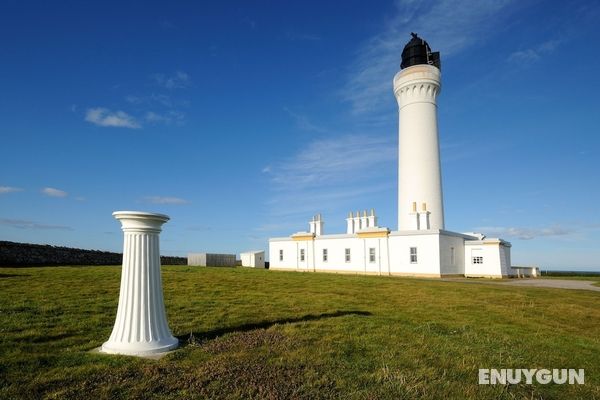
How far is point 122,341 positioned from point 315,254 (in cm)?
3060

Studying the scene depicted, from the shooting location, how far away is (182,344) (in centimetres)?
604

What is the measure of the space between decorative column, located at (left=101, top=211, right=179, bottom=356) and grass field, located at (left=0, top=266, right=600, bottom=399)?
35 centimetres

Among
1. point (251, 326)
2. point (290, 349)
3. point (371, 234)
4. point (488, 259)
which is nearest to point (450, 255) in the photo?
point (488, 259)

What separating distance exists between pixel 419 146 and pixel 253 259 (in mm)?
20668

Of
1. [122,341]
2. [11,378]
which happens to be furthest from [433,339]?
[11,378]

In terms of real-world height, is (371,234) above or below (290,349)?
above

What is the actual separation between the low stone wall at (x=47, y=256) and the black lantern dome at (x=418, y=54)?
32.2m

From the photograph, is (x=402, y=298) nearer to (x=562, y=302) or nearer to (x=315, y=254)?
(x=562, y=302)

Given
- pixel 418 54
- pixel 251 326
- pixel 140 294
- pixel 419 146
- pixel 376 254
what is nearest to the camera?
pixel 140 294

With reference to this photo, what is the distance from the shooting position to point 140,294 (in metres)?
5.67

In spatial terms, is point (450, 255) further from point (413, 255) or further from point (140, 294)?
point (140, 294)

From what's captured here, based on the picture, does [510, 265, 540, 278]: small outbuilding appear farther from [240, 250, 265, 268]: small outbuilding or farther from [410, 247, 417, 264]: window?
[240, 250, 265, 268]: small outbuilding

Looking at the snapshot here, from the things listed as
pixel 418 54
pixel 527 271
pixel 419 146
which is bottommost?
pixel 527 271

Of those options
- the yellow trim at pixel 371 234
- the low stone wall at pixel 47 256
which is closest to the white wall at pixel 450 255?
the yellow trim at pixel 371 234
